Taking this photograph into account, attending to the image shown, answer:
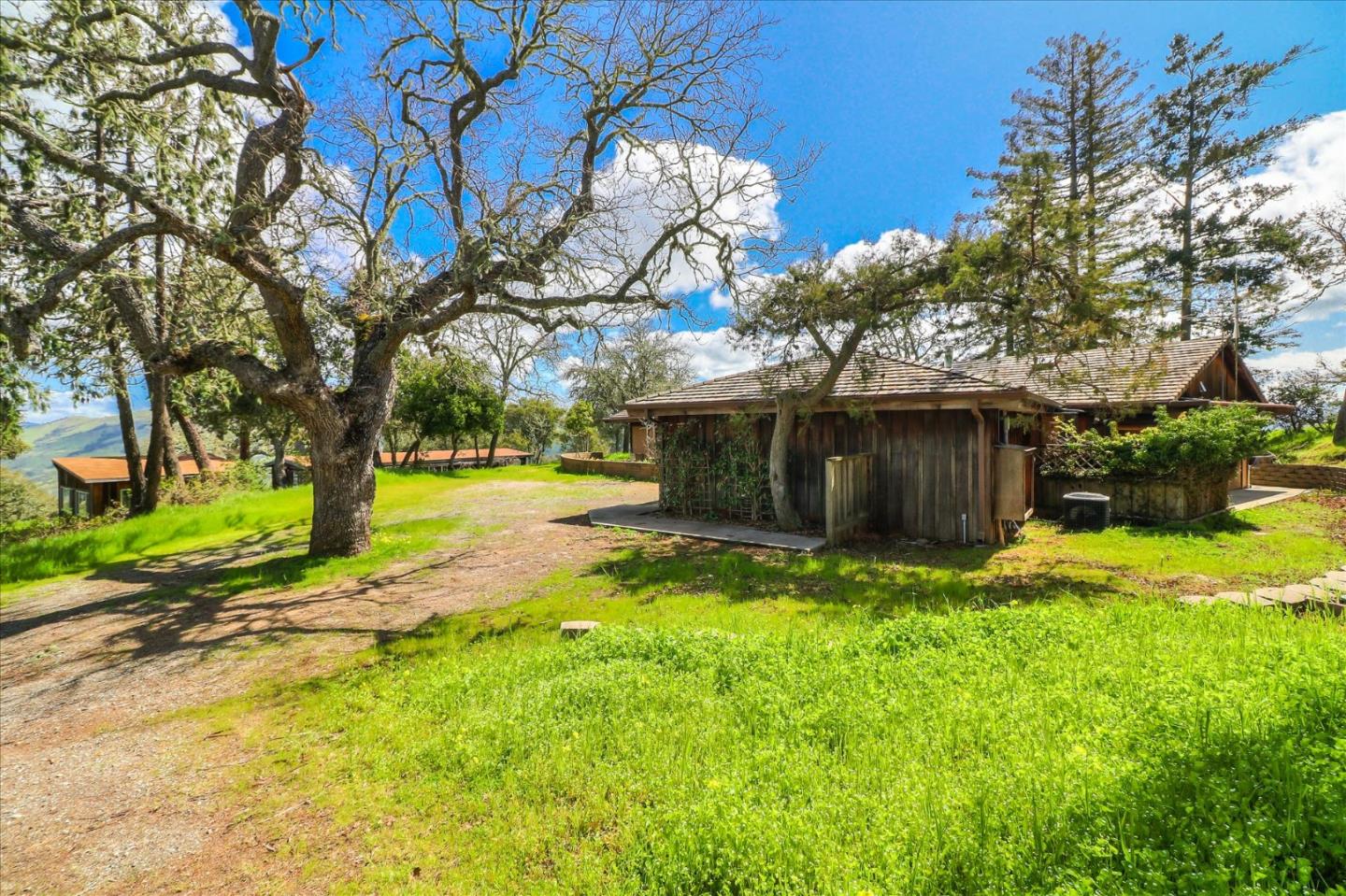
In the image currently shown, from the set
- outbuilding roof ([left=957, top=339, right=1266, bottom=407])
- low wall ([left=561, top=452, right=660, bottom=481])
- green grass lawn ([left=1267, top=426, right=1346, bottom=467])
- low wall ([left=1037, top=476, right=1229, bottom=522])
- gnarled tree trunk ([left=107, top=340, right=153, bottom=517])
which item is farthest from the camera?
low wall ([left=561, top=452, right=660, bottom=481])

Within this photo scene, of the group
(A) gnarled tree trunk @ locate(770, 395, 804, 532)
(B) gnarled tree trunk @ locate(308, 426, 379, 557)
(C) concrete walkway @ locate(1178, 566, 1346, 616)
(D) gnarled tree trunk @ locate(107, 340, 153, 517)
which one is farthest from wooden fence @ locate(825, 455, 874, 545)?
(D) gnarled tree trunk @ locate(107, 340, 153, 517)

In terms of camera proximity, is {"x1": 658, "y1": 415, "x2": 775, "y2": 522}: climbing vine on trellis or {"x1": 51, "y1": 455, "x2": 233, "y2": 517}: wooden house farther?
{"x1": 51, "y1": 455, "x2": 233, "y2": 517}: wooden house

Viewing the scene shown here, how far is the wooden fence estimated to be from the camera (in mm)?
9555

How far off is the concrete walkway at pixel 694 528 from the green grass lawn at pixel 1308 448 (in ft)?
58.9

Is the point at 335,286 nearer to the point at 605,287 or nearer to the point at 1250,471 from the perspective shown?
the point at 605,287

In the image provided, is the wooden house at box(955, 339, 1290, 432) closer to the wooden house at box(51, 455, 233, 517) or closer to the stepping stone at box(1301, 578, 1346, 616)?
the stepping stone at box(1301, 578, 1346, 616)

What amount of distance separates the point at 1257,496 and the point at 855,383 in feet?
40.8

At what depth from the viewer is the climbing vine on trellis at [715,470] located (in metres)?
12.0

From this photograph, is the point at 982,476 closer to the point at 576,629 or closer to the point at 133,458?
the point at 576,629

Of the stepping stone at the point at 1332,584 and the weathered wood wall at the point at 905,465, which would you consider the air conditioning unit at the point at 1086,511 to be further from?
the stepping stone at the point at 1332,584

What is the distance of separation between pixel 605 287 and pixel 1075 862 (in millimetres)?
9032

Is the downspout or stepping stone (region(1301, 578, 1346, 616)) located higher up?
the downspout

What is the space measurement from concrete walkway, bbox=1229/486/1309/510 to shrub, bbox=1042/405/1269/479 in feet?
6.38

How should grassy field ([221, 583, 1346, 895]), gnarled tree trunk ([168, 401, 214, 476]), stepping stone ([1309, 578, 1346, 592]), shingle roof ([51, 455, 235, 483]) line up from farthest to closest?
shingle roof ([51, 455, 235, 483])
gnarled tree trunk ([168, 401, 214, 476])
stepping stone ([1309, 578, 1346, 592])
grassy field ([221, 583, 1346, 895])
